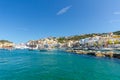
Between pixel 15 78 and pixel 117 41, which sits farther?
pixel 117 41

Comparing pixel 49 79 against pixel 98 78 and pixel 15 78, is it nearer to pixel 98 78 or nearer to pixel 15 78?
pixel 15 78

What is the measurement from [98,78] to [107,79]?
1.67 meters

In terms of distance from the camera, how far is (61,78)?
32.0 metres

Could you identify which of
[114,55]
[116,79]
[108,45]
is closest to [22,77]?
[116,79]

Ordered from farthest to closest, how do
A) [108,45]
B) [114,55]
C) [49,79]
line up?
[108,45] → [114,55] → [49,79]

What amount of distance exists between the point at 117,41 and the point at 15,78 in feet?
458

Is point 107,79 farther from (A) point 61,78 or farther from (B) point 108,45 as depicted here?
(B) point 108,45

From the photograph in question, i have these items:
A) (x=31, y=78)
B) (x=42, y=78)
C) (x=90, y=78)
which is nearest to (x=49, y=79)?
(x=42, y=78)

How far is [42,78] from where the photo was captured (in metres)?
32.2

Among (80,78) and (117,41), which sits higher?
(117,41)

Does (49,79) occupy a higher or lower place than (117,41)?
lower

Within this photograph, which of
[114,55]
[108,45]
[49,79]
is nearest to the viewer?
[49,79]

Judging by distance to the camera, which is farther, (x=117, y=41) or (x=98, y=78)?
(x=117, y=41)

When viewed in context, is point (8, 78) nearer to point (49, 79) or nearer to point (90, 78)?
point (49, 79)
